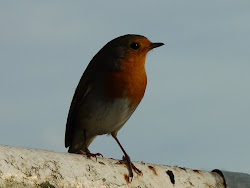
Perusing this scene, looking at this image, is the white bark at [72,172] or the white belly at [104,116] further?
the white belly at [104,116]

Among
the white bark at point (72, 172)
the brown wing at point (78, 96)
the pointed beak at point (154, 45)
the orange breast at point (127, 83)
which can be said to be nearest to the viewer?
the white bark at point (72, 172)

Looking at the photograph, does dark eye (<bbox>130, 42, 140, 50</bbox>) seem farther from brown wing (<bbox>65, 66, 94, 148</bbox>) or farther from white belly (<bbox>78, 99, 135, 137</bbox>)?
white belly (<bbox>78, 99, 135, 137</bbox>)

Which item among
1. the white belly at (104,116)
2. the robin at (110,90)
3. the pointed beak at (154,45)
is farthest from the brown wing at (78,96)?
the pointed beak at (154,45)

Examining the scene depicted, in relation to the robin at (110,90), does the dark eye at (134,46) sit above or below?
above

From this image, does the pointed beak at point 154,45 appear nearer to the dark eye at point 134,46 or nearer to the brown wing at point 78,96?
the dark eye at point 134,46

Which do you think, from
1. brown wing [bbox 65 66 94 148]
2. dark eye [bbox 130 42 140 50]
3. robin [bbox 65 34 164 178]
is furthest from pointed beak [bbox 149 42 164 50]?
brown wing [bbox 65 66 94 148]

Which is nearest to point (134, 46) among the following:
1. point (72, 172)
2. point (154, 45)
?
point (154, 45)
